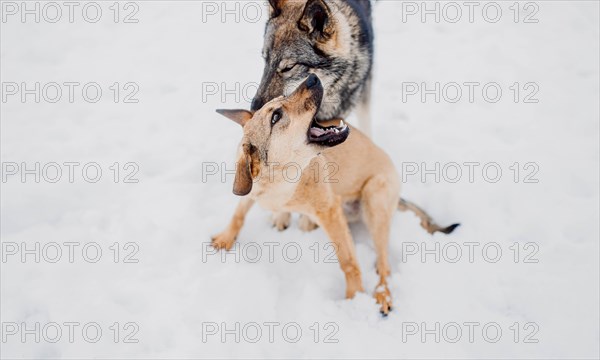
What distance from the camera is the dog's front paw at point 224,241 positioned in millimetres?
3795

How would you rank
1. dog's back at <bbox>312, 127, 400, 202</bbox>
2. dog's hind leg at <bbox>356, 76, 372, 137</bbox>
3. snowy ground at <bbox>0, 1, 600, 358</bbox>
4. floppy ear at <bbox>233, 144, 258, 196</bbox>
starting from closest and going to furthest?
floppy ear at <bbox>233, 144, 258, 196</bbox> → snowy ground at <bbox>0, 1, 600, 358</bbox> → dog's back at <bbox>312, 127, 400, 202</bbox> → dog's hind leg at <bbox>356, 76, 372, 137</bbox>

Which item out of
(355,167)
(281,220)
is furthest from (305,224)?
(355,167)

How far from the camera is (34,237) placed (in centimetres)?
372

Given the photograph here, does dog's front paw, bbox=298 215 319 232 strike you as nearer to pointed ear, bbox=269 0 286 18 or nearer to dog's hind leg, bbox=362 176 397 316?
dog's hind leg, bbox=362 176 397 316

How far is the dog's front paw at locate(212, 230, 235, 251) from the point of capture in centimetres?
379

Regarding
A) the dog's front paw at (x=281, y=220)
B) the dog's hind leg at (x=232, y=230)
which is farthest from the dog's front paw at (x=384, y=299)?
the dog's hind leg at (x=232, y=230)

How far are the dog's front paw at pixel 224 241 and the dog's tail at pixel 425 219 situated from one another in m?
1.66

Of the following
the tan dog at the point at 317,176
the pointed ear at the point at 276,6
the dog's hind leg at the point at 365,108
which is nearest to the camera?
the tan dog at the point at 317,176

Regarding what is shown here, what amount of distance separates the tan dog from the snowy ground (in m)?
0.25

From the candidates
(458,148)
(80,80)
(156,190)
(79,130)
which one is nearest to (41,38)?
(80,80)

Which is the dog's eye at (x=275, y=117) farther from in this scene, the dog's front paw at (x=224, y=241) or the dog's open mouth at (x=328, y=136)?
the dog's front paw at (x=224, y=241)

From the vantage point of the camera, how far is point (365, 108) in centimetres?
450

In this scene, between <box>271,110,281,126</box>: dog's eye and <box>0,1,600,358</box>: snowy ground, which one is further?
<box>0,1,600,358</box>: snowy ground

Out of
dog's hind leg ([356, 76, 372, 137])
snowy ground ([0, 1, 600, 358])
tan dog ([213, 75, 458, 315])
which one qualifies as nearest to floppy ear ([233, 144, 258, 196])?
tan dog ([213, 75, 458, 315])
